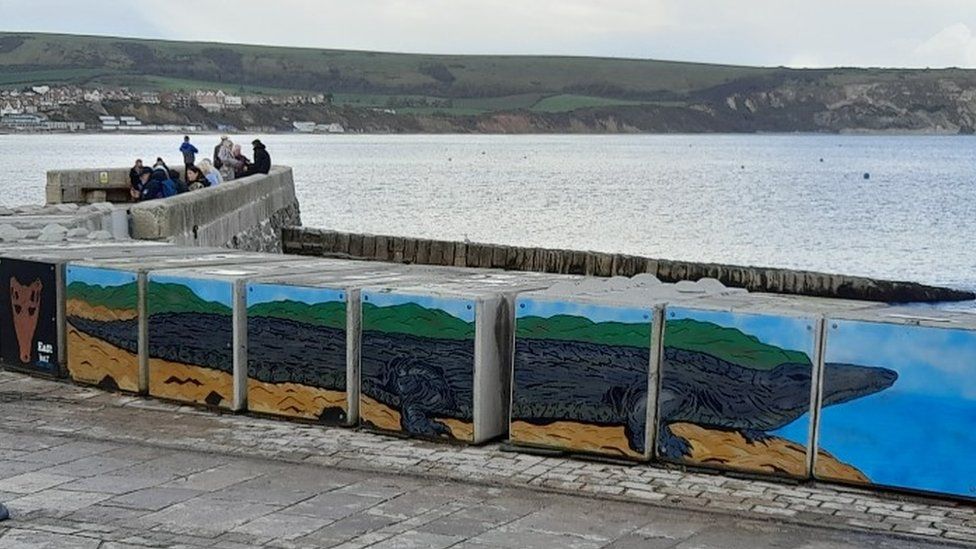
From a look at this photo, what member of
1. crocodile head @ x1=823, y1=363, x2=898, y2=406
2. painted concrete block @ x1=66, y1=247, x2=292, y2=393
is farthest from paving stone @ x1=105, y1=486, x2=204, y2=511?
crocodile head @ x1=823, y1=363, x2=898, y2=406

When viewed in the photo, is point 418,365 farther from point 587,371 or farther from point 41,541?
point 41,541

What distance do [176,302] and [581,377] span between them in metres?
3.26

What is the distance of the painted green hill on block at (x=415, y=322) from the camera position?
9.43 metres

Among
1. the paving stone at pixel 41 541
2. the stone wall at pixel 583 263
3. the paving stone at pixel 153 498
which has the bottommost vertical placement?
the stone wall at pixel 583 263

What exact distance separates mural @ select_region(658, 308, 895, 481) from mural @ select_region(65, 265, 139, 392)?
424 centimetres

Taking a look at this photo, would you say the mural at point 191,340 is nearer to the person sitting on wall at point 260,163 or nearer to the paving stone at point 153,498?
the paving stone at point 153,498

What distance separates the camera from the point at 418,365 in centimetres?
958

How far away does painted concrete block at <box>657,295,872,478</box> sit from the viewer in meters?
8.62

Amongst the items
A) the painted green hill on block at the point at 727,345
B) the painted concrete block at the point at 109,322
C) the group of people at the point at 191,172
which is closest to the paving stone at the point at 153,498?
the painted concrete block at the point at 109,322

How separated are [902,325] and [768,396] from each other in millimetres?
895

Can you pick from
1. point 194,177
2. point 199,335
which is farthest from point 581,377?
point 194,177

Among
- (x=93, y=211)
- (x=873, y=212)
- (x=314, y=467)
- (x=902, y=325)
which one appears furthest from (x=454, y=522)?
(x=873, y=212)

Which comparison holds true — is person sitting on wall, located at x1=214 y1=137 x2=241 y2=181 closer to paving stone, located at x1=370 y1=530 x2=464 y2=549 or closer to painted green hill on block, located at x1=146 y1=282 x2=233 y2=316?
painted green hill on block, located at x1=146 y1=282 x2=233 y2=316

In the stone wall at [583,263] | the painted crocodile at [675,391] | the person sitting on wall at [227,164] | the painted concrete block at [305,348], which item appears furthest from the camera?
the person sitting on wall at [227,164]
